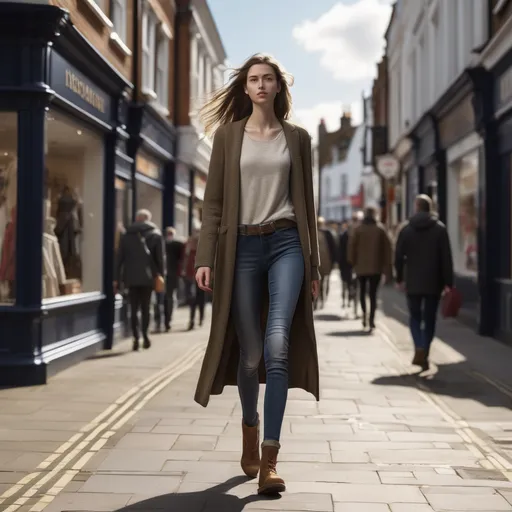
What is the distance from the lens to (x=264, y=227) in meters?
4.60

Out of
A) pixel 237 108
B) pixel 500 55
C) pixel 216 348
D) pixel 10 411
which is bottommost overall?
pixel 10 411

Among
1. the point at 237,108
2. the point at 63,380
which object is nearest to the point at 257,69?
the point at 237,108

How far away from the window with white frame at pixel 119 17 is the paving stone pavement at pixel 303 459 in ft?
21.9

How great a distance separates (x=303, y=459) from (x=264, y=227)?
4.93 feet

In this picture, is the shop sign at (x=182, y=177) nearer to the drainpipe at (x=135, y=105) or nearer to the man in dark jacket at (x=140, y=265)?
the drainpipe at (x=135, y=105)

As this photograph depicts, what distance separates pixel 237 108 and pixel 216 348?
1254mm

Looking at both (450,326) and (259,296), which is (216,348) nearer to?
(259,296)

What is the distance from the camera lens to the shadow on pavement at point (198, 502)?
4266 mm

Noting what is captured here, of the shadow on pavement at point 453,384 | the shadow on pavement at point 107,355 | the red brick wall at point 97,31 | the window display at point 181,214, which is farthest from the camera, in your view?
the window display at point 181,214

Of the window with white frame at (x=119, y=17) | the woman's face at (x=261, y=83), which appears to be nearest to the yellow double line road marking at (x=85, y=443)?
the woman's face at (x=261, y=83)

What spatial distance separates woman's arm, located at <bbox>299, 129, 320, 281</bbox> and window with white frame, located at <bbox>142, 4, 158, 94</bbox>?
1104 centimetres

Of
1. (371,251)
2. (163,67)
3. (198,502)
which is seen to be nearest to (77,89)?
(371,251)

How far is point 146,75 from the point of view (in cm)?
1625

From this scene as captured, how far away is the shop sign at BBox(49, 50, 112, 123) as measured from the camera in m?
9.42
